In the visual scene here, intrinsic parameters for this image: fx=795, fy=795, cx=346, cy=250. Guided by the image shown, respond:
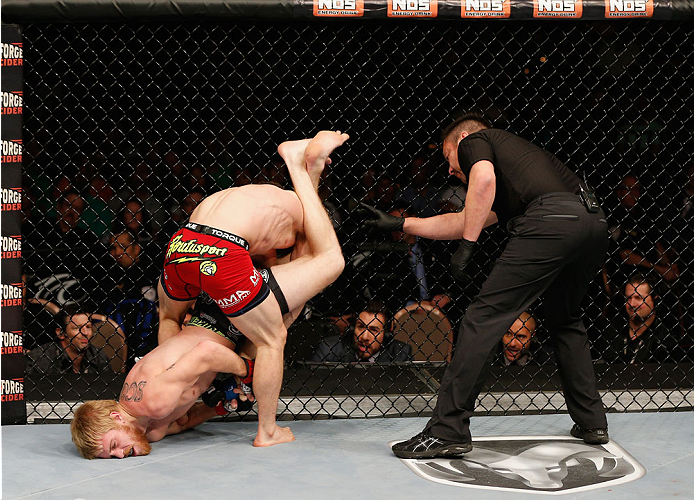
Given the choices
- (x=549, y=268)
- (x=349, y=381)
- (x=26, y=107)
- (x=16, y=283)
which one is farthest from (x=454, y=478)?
(x=26, y=107)

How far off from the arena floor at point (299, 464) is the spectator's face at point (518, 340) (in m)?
0.83

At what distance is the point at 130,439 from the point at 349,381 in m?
1.25

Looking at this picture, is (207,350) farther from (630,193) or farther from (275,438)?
(630,193)

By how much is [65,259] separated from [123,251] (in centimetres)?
37

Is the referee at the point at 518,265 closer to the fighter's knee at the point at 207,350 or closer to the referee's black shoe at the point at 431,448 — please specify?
the referee's black shoe at the point at 431,448

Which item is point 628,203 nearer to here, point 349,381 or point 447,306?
point 447,306

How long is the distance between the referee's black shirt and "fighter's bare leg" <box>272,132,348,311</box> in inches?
19.9

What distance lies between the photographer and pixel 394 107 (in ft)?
15.9

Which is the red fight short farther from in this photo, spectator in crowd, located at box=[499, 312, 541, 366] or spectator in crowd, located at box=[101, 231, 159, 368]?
spectator in crowd, located at box=[499, 312, 541, 366]

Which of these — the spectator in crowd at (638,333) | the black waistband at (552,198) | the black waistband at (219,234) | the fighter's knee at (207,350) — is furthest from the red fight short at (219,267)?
the spectator in crowd at (638,333)

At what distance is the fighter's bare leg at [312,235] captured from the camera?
9.47ft

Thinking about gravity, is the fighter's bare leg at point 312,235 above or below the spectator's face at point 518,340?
above

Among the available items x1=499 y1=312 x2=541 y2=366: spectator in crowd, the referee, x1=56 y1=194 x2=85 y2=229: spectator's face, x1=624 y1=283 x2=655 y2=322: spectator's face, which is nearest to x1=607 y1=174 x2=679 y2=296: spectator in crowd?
x1=624 y1=283 x2=655 y2=322: spectator's face

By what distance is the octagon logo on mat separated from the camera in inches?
93.1
